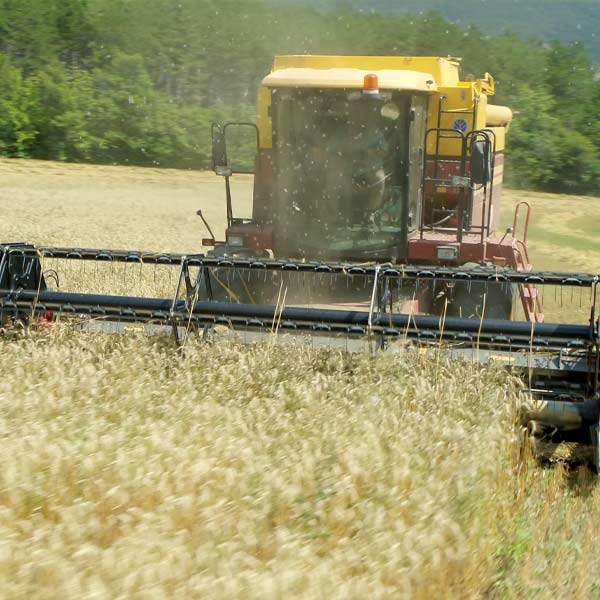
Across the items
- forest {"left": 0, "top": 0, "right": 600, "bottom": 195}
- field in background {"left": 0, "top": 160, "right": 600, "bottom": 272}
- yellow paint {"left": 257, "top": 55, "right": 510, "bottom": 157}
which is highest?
yellow paint {"left": 257, "top": 55, "right": 510, "bottom": 157}

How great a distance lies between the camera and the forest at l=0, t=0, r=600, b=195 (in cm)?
2198

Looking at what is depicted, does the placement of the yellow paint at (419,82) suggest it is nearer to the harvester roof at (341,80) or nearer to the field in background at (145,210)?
the harvester roof at (341,80)

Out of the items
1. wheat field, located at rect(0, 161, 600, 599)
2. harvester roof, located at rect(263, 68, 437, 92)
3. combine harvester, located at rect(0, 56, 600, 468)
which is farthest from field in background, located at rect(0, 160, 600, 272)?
wheat field, located at rect(0, 161, 600, 599)

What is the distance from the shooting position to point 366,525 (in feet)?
9.36

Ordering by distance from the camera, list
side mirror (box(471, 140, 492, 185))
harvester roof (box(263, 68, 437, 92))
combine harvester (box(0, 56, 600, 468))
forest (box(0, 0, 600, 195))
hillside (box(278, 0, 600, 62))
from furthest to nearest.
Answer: hillside (box(278, 0, 600, 62)), forest (box(0, 0, 600, 195)), harvester roof (box(263, 68, 437, 92)), side mirror (box(471, 140, 492, 185)), combine harvester (box(0, 56, 600, 468))

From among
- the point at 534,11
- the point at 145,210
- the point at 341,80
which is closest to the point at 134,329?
the point at 341,80

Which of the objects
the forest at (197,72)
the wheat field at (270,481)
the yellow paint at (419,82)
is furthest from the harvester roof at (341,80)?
the forest at (197,72)

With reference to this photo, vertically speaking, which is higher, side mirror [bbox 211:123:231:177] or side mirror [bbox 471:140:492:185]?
side mirror [bbox 471:140:492:185]

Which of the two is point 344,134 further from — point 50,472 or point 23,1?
point 23,1

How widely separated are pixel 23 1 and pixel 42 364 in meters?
23.3

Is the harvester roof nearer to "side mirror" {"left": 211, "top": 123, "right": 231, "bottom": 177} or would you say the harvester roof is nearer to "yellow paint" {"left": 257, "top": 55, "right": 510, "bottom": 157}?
"yellow paint" {"left": 257, "top": 55, "right": 510, "bottom": 157}

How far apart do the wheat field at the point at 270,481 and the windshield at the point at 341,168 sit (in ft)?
6.31

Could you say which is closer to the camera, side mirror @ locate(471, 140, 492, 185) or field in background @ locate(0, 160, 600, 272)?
side mirror @ locate(471, 140, 492, 185)

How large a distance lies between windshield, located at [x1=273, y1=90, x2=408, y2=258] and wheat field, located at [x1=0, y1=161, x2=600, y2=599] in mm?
1923
